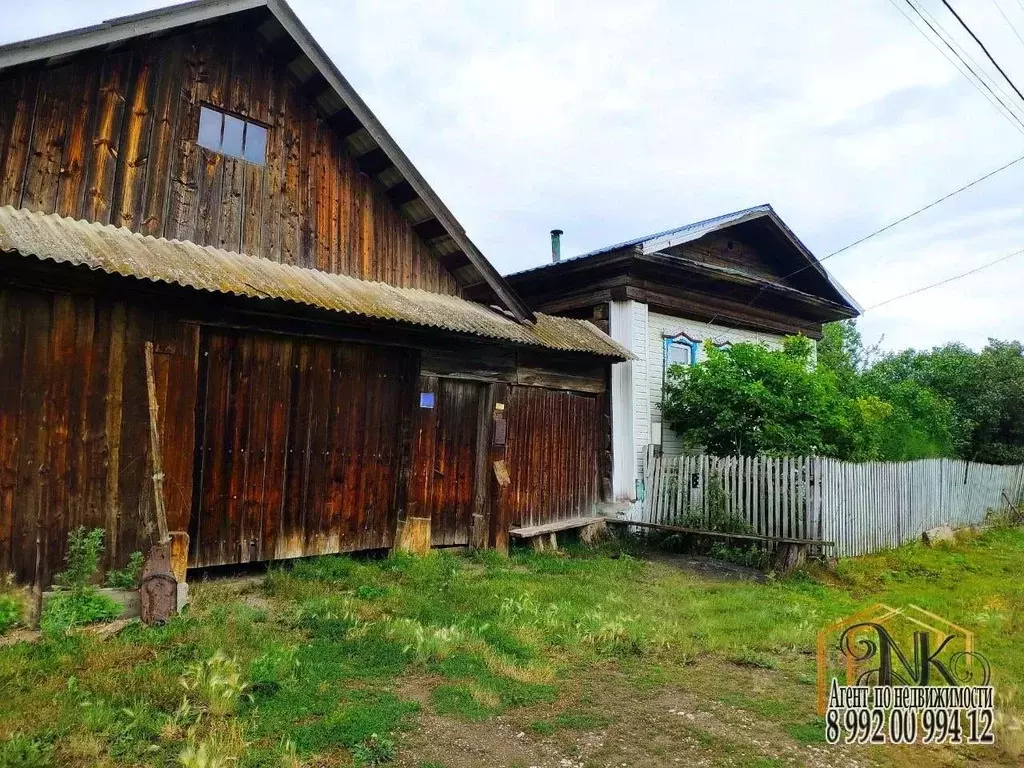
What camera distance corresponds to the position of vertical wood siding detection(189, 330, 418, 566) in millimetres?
7328

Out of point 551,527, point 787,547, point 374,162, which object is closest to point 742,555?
point 787,547

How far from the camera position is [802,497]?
10.4 m

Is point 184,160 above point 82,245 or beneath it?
above

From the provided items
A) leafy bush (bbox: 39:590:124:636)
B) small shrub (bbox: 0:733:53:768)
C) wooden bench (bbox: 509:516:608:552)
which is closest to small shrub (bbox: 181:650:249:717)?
small shrub (bbox: 0:733:53:768)

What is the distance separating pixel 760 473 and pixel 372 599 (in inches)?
259

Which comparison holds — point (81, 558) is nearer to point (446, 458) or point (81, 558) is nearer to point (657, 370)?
point (446, 458)

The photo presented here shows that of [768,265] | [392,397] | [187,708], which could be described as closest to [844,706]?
[187,708]

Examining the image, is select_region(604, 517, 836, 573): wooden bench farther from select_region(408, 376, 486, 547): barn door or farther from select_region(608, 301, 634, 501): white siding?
select_region(408, 376, 486, 547): barn door

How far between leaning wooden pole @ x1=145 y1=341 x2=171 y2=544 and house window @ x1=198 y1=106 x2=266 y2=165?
2.65m

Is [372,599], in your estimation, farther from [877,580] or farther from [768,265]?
[768,265]

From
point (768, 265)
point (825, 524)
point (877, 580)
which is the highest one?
point (768, 265)

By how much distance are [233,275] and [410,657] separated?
4098 mm

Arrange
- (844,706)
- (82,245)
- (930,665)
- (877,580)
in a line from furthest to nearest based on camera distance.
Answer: (877,580) < (82,245) < (930,665) < (844,706)

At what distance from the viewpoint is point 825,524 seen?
33.8 feet
